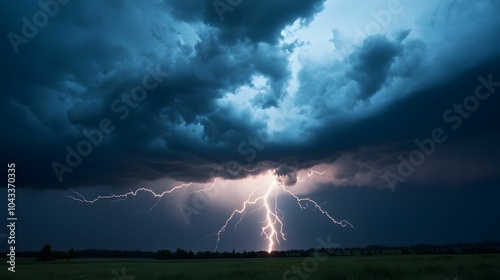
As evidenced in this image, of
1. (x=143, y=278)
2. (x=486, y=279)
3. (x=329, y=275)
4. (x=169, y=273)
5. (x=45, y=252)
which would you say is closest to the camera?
(x=486, y=279)

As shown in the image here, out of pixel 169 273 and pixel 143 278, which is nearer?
pixel 143 278

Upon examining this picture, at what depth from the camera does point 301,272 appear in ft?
39.3

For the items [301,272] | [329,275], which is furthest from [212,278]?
[329,275]

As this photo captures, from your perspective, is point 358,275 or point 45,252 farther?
point 45,252

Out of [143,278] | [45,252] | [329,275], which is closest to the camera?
[329,275]

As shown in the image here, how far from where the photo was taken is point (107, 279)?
1316 centimetres

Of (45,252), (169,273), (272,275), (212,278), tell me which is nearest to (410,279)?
(272,275)

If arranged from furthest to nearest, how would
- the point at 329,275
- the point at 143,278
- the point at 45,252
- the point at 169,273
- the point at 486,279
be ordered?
the point at 45,252, the point at 169,273, the point at 143,278, the point at 329,275, the point at 486,279

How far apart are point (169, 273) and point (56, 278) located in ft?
16.0

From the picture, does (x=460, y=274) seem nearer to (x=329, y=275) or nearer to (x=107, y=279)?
(x=329, y=275)

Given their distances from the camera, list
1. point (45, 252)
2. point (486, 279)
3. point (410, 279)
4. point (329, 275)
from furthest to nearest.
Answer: point (45, 252) < point (329, 275) < point (486, 279) < point (410, 279)

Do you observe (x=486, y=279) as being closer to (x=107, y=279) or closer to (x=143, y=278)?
(x=143, y=278)

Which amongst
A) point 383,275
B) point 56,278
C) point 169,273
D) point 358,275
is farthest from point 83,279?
point 383,275

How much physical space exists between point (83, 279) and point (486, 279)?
46.7ft
